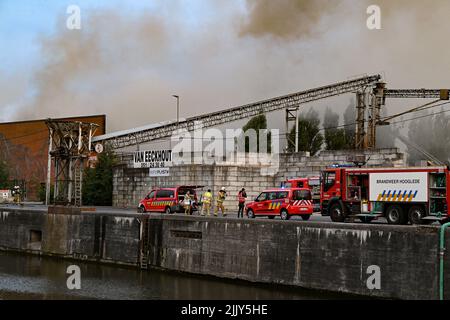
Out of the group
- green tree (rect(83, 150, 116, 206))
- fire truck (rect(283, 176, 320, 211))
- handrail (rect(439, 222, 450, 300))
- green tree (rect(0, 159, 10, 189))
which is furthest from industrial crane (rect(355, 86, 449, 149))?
green tree (rect(0, 159, 10, 189))

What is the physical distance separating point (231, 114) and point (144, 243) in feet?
103

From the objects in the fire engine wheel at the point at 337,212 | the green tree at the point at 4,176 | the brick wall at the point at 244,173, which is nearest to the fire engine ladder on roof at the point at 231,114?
the brick wall at the point at 244,173

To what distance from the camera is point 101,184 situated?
2194 inches

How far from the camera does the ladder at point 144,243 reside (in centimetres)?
2971

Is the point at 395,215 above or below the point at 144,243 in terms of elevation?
above

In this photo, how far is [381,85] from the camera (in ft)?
176

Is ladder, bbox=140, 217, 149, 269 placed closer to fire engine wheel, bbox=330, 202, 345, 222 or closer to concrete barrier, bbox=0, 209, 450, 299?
concrete barrier, bbox=0, 209, 450, 299

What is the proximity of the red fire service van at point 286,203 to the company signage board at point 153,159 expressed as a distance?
17.4m

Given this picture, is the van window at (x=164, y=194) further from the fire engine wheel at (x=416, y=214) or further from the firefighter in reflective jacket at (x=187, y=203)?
the fire engine wheel at (x=416, y=214)

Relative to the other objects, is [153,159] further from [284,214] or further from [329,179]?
[329,179]

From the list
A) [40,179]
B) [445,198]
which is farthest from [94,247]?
[40,179]

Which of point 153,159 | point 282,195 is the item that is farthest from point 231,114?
point 282,195
